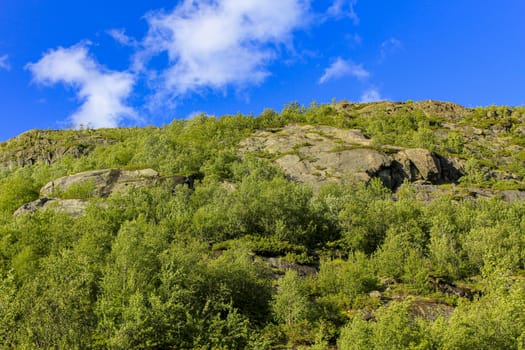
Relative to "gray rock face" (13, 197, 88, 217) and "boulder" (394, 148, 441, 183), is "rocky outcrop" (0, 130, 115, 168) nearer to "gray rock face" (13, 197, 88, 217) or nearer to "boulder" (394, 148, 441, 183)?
"gray rock face" (13, 197, 88, 217)

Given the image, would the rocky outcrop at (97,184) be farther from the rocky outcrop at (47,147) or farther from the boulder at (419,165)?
the rocky outcrop at (47,147)

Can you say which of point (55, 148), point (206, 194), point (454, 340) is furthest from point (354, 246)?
point (55, 148)

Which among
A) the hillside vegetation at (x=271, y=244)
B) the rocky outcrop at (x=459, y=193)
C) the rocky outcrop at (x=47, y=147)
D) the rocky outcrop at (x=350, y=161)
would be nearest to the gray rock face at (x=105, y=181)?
the hillside vegetation at (x=271, y=244)

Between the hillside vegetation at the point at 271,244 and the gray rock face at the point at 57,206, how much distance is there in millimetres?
312

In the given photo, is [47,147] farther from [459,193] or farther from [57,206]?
[459,193]

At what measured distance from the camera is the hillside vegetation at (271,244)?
35.8 metres

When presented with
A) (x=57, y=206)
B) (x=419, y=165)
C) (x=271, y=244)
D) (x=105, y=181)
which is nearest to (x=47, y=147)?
(x=105, y=181)

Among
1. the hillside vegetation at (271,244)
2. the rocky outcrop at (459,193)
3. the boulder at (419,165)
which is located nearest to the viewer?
the hillside vegetation at (271,244)

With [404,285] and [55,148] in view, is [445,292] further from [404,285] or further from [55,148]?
[55,148]

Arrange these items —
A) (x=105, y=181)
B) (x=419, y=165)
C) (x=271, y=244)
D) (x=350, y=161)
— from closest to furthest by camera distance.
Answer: (x=271, y=244) → (x=105, y=181) → (x=350, y=161) → (x=419, y=165)

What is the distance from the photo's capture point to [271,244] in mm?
63156

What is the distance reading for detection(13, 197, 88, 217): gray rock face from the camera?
Answer: 2849 inches

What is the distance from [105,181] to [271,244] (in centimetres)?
3816

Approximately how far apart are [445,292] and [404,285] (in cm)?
452
